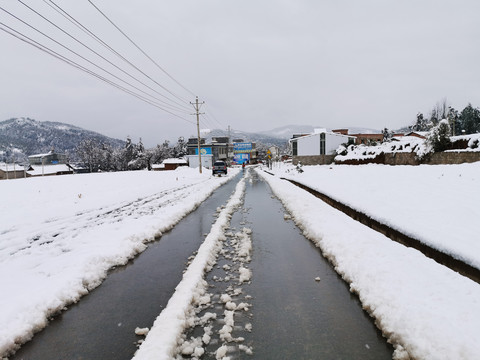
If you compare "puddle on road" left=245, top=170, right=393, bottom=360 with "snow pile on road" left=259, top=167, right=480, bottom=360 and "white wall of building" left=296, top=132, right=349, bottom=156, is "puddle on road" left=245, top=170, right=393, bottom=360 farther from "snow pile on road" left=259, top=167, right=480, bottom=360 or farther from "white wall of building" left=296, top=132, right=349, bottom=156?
"white wall of building" left=296, top=132, right=349, bottom=156

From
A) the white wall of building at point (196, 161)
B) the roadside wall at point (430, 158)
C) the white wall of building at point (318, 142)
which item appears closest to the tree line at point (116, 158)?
the white wall of building at point (196, 161)

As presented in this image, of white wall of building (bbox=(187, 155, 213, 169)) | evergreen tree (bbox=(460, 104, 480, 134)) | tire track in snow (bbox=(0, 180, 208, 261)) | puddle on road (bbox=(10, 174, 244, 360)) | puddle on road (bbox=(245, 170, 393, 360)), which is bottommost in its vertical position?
puddle on road (bbox=(245, 170, 393, 360))

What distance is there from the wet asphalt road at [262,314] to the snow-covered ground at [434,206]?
250cm

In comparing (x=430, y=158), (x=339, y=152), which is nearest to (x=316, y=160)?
(x=339, y=152)

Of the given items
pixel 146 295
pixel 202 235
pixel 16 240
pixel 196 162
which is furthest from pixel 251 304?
pixel 196 162

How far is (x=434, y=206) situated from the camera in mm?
8172

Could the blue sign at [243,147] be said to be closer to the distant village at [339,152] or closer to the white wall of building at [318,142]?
the distant village at [339,152]

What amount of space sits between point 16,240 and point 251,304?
303 inches

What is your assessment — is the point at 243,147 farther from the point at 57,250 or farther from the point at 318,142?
the point at 57,250

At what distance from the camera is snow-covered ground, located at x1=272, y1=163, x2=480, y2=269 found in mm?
5571

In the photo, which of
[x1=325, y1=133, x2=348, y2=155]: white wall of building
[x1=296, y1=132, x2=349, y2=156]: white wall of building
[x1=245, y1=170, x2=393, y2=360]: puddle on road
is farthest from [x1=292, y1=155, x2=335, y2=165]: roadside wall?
[x1=245, y1=170, x2=393, y2=360]: puddle on road

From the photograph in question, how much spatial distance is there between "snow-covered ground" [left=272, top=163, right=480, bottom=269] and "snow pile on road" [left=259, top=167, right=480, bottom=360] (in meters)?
0.75

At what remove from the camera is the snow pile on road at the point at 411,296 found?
292 cm

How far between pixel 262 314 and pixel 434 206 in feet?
24.0
